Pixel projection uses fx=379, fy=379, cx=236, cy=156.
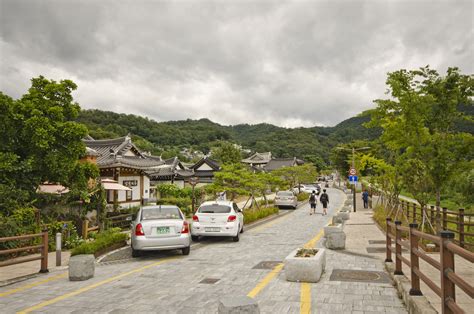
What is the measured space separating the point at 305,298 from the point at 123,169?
2236 centimetres

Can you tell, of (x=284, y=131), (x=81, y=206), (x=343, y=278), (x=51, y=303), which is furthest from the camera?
(x=284, y=131)

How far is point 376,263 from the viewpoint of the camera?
380 inches

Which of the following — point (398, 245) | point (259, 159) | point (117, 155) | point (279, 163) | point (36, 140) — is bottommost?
point (398, 245)

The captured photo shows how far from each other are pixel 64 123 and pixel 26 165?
6.98 feet

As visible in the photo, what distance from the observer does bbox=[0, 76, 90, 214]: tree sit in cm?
1320

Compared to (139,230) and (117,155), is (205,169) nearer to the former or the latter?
(117,155)

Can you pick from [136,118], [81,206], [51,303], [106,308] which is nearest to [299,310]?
[106,308]

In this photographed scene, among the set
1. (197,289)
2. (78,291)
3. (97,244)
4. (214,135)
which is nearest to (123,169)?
(97,244)

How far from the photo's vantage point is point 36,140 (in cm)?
1358

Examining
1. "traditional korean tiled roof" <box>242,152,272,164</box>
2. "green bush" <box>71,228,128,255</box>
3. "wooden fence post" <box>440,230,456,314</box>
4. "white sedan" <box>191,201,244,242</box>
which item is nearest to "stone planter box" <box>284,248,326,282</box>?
"wooden fence post" <box>440,230,456,314</box>

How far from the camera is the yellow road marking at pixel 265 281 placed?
689cm

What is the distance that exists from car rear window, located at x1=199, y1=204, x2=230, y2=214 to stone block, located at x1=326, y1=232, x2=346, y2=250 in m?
4.37

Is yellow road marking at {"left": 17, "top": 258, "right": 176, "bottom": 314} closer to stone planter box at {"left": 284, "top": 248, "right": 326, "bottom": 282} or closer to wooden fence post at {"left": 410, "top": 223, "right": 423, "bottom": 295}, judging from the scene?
stone planter box at {"left": 284, "top": 248, "right": 326, "bottom": 282}

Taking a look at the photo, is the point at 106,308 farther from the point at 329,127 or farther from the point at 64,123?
the point at 329,127
